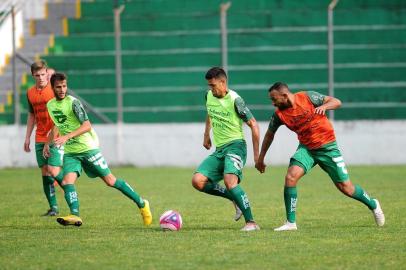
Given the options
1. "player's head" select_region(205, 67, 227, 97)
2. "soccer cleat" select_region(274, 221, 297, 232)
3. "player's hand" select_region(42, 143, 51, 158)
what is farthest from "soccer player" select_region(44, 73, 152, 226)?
"soccer cleat" select_region(274, 221, 297, 232)

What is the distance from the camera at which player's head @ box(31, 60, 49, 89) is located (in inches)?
525

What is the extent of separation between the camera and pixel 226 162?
1138 centimetres

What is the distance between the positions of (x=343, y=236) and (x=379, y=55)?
15.4 metres

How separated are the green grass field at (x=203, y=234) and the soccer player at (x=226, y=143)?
0.42m

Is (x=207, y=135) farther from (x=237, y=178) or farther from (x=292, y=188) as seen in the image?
(x=292, y=188)

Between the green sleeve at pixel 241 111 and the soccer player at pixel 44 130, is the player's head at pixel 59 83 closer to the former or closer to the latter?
the soccer player at pixel 44 130

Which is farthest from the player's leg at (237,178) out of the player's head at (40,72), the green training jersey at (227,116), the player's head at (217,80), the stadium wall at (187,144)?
the stadium wall at (187,144)

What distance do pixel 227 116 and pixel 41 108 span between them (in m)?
3.61

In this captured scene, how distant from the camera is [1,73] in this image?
2686 cm

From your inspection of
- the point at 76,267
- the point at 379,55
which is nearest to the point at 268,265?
the point at 76,267

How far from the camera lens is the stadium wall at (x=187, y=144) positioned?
24.0 m

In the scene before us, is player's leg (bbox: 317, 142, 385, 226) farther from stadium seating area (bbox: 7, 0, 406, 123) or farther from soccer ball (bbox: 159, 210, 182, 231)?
stadium seating area (bbox: 7, 0, 406, 123)

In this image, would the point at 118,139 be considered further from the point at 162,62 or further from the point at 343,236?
the point at 343,236

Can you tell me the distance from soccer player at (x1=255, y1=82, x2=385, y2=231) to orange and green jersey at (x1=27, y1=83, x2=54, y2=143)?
3939mm
